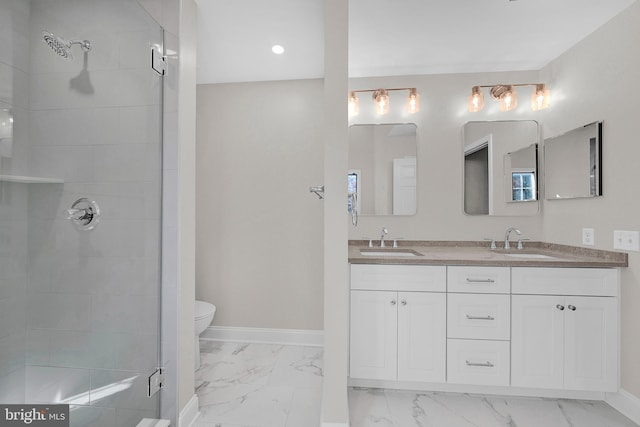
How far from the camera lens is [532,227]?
243 cm

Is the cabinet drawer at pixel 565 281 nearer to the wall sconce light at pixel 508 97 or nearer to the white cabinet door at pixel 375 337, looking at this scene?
the white cabinet door at pixel 375 337

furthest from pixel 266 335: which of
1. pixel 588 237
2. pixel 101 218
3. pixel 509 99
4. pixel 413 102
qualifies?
pixel 509 99

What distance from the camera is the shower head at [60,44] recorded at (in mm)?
1309

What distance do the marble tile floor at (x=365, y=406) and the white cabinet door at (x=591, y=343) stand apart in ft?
0.57

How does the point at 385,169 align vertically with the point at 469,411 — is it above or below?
above

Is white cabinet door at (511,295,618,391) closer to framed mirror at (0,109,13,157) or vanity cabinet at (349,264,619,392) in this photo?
vanity cabinet at (349,264,619,392)

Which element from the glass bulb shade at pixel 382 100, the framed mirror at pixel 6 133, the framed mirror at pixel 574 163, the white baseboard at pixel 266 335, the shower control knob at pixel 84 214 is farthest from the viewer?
the white baseboard at pixel 266 335

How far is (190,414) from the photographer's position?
1621 mm

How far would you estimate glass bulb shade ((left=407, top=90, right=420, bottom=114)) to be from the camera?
7.97 ft

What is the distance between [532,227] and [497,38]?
56.9 inches

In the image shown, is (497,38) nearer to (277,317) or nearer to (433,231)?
(433,231)

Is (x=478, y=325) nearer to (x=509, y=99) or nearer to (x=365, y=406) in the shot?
(x=365, y=406)

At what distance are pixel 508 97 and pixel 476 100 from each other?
0.25 m

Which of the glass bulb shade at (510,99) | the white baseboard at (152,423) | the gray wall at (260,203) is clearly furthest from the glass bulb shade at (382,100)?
the white baseboard at (152,423)
